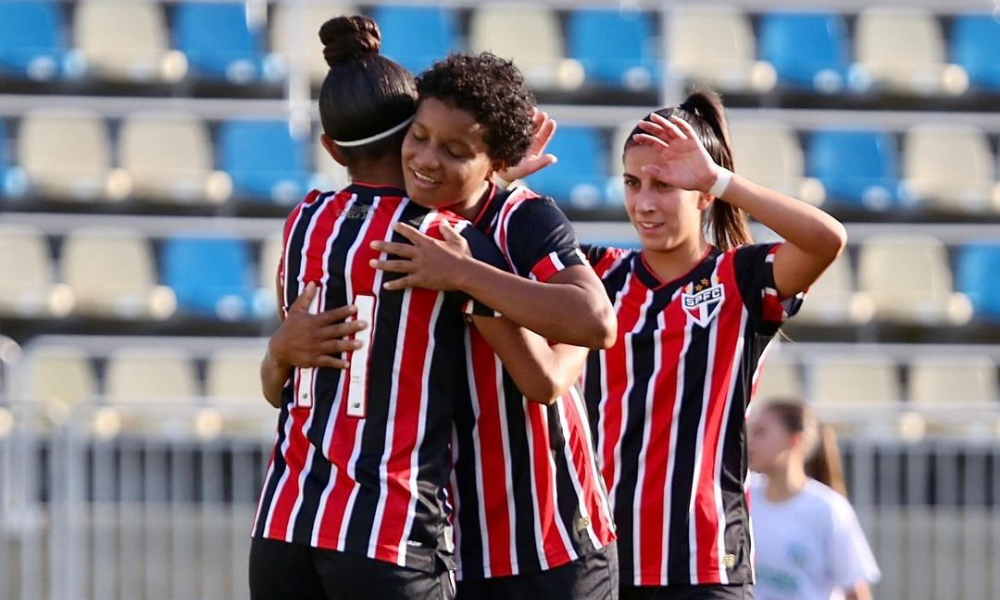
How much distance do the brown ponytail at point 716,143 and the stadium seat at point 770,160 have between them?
24.1 ft

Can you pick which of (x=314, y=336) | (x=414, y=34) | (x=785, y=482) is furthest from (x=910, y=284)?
(x=314, y=336)

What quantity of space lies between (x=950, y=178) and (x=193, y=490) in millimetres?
6175

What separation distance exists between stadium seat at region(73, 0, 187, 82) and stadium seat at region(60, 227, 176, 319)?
1.47 metres

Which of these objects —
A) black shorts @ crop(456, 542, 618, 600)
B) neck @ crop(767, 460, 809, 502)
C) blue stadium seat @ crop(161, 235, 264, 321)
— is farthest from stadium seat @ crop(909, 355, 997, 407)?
black shorts @ crop(456, 542, 618, 600)

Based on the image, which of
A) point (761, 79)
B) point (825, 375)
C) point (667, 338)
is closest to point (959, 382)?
point (825, 375)

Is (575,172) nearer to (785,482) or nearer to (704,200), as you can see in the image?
(785,482)

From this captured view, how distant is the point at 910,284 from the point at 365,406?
29.1 feet

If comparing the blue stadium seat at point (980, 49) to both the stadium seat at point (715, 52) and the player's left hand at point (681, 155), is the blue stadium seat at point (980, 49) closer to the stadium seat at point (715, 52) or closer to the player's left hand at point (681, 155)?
the stadium seat at point (715, 52)

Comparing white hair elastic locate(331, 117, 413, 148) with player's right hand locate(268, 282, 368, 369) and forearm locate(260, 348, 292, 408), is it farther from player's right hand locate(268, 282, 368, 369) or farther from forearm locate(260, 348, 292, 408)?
forearm locate(260, 348, 292, 408)

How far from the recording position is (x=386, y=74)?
326 centimetres

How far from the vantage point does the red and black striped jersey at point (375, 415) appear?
3.10m

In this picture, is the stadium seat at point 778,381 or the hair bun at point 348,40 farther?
the stadium seat at point 778,381

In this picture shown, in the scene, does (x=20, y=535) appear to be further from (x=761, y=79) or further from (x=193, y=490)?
(x=761, y=79)

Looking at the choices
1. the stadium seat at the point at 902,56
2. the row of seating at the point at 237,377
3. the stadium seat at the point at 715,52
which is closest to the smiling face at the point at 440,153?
the row of seating at the point at 237,377
